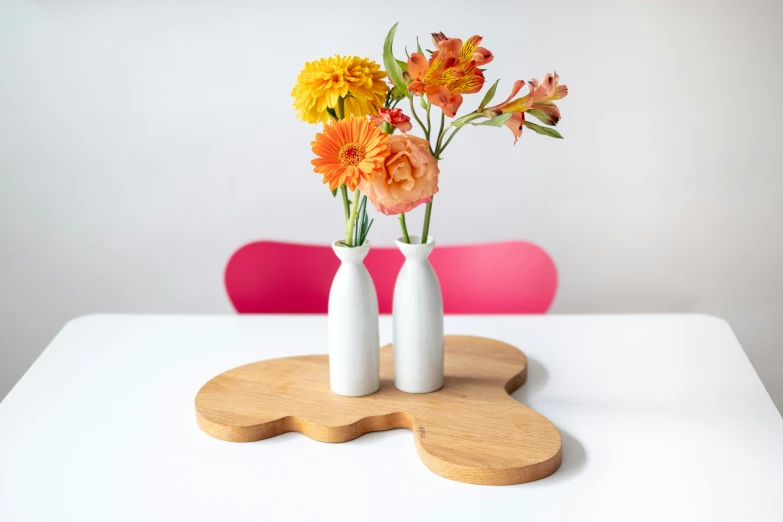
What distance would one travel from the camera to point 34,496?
0.94 m

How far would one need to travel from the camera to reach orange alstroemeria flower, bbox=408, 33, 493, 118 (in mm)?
950

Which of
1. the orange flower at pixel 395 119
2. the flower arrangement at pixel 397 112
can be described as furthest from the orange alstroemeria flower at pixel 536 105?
the orange flower at pixel 395 119

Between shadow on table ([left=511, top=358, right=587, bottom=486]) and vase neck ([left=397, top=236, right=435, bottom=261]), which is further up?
vase neck ([left=397, top=236, right=435, bottom=261])

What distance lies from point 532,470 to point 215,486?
1.21ft

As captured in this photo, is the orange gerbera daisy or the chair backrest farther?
the chair backrest

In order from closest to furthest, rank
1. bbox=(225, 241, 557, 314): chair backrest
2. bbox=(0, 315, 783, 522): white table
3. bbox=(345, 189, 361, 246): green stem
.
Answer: bbox=(0, 315, 783, 522): white table < bbox=(345, 189, 361, 246): green stem < bbox=(225, 241, 557, 314): chair backrest

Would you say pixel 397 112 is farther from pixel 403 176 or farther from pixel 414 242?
pixel 414 242

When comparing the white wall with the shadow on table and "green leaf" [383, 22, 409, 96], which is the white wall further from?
"green leaf" [383, 22, 409, 96]

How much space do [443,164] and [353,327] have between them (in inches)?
45.4

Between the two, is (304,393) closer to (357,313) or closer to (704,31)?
(357,313)

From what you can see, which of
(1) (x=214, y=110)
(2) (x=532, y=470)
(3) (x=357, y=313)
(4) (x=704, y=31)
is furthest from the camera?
(1) (x=214, y=110)

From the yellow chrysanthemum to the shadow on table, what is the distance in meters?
0.46

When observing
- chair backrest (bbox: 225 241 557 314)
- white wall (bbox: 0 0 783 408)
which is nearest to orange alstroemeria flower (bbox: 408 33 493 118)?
chair backrest (bbox: 225 241 557 314)

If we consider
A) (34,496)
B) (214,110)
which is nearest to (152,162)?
(214,110)
